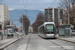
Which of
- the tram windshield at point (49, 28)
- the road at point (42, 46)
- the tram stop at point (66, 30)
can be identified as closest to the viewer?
the road at point (42, 46)

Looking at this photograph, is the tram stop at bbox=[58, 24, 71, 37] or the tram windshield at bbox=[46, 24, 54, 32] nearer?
the tram windshield at bbox=[46, 24, 54, 32]

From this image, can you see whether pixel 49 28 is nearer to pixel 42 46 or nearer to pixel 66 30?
pixel 66 30

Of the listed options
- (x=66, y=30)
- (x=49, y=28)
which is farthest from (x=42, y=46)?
(x=66, y=30)

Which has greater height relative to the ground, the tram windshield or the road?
the tram windshield

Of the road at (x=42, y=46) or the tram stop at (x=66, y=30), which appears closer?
the road at (x=42, y=46)

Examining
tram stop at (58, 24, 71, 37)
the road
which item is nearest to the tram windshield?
tram stop at (58, 24, 71, 37)

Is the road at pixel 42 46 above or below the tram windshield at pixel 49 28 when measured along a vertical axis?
below

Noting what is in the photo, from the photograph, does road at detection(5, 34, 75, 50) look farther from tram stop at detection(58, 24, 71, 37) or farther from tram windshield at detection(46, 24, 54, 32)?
tram stop at detection(58, 24, 71, 37)

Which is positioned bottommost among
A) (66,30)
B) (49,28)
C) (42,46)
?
(42,46)

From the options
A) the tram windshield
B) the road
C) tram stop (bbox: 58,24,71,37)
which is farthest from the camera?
tram stop (bbox: 58,24,71,37)

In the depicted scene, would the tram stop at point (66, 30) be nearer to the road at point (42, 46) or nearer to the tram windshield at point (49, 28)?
the tram windshield at point (49, 28)

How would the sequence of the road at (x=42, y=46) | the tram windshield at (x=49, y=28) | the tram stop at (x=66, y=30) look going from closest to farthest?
the road at (x=42, y=46) → the tram windshield at (x=49, y=28) → the tram stop at (x=66, y=30)

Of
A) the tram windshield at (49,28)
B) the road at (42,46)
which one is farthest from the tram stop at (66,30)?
the road at (42,46)

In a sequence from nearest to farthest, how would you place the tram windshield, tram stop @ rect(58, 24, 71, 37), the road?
the road, the tram windshield, tram stop @ rect(58, 24, 71, 37)
